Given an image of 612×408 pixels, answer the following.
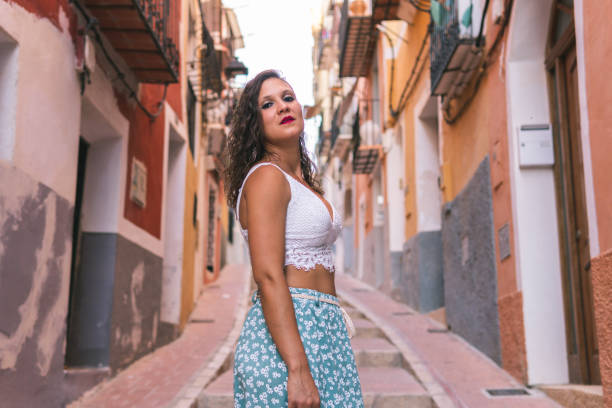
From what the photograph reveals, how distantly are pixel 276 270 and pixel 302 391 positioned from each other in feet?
1.12

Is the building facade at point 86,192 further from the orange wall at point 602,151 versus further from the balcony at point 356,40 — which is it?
the balcony at point 356,40

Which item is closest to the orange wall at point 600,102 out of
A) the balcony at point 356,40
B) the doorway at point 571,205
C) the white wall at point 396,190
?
the doorway at point 571,205

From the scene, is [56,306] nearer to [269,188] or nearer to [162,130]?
[269,188]

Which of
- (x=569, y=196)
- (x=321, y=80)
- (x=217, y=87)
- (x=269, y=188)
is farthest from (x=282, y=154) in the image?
(x=321, y=80)

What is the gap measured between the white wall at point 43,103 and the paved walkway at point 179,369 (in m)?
1.80

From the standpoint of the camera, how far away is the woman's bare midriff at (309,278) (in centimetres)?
196

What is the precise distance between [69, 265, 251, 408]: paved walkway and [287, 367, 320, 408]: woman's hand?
3.64 metres

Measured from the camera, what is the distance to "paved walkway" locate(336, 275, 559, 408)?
16.5 feet

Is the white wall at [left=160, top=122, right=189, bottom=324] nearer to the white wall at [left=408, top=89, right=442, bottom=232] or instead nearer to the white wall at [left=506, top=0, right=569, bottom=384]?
the white wall at [left=408, top=89, right=442, bottom=232]

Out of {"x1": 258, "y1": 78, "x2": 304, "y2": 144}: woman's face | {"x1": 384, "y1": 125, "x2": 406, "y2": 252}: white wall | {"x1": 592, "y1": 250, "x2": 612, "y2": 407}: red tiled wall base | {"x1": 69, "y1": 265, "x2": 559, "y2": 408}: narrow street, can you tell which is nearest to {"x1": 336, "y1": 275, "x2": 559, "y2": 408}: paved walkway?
{"x1": 69, "y1": 265, "x2": 559, "y2": 408}: narrow street

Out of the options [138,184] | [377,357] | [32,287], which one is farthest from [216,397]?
[138,184]

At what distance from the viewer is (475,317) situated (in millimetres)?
7117

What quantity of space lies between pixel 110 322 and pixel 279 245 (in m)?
4.73

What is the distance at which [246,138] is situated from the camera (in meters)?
2.19
